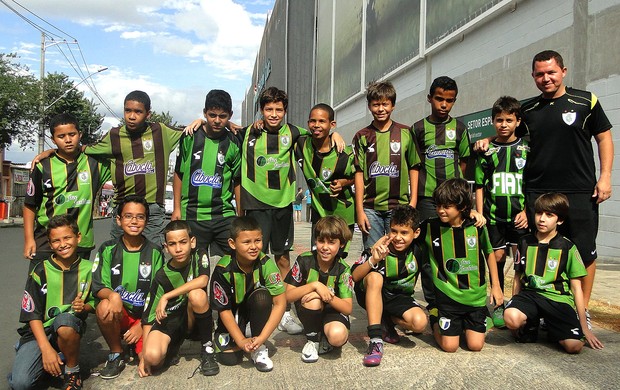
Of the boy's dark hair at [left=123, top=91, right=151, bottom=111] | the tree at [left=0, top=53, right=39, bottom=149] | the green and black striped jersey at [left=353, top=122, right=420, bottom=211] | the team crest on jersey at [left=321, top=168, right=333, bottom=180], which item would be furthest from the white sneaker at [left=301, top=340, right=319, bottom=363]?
the tree at [left=0, top=53, right=39, bottom=149]

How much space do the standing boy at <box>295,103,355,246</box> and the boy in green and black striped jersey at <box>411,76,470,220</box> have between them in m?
0.58

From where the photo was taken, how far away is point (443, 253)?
4184 millimetres

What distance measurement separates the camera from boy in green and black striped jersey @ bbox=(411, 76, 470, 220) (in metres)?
4.57

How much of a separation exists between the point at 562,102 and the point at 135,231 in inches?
136

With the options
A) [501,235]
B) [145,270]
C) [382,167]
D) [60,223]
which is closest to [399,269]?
[382,167]

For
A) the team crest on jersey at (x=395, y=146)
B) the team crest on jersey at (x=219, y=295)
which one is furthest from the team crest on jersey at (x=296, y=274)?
the team crest on jersey at (x=395, y=146)

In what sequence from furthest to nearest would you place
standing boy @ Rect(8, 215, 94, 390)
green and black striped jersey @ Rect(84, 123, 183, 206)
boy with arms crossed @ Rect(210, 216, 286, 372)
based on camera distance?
green and black striped jersey @ Rect(84, 123, 183, 206) → boy with arms crossed @ Rect(210, 216, 286, 372) → standing boy @ Rect(8, 215, 94, 390)

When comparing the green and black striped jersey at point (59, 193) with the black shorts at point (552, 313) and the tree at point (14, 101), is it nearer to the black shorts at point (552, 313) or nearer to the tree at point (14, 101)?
the black shorts at point (552, 313)

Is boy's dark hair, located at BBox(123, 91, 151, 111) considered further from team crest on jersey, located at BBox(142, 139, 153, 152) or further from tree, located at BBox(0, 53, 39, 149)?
tree, located at BBox(0, 53, 39, 149)

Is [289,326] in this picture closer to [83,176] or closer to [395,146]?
[395,146]

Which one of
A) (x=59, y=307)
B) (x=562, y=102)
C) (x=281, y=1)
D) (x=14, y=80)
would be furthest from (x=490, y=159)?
(x=281, y=1)

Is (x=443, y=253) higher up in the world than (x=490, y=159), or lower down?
lower down

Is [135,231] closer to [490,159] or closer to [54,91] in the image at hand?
[490,159]

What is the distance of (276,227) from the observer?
483 centimetres
